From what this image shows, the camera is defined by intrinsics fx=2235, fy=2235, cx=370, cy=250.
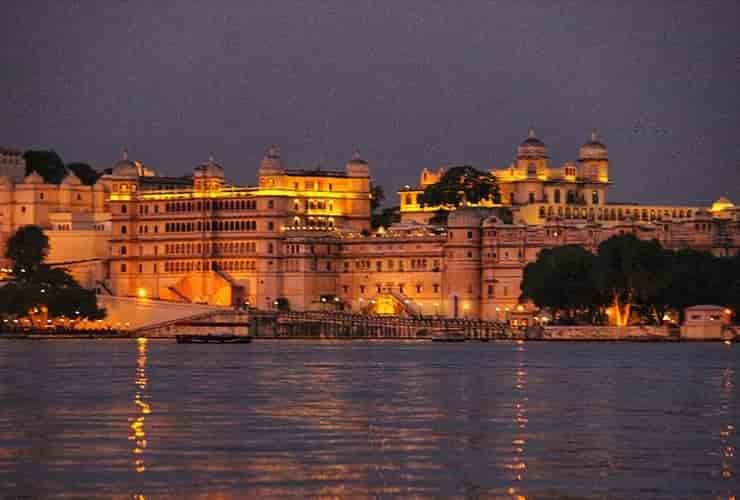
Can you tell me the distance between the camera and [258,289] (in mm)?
155500

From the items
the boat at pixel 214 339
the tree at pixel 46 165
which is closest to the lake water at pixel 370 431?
the boat at pixel 214 339

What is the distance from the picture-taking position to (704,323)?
413 feet

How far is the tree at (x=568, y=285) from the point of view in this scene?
130 m

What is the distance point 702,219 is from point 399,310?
70.6 ft

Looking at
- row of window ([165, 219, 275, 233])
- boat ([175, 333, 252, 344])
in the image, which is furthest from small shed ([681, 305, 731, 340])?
row of window ([165, 219, 275, 233])

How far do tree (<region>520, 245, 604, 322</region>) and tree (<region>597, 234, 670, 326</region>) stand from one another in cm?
107

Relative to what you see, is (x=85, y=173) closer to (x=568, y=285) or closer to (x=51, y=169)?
(x=51, y=169)

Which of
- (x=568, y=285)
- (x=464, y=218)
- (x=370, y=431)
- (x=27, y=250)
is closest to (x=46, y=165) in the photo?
(x=27, y=250)

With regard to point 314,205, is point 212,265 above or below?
below

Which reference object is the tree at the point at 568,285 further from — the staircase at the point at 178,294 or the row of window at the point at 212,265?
the staircase at the point at 178,294

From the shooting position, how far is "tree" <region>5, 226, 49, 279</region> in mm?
155375

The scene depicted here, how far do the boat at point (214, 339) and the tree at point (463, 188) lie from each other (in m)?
29.3

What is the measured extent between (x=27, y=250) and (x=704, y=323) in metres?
52.2

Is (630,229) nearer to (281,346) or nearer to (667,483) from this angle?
(281,346)
